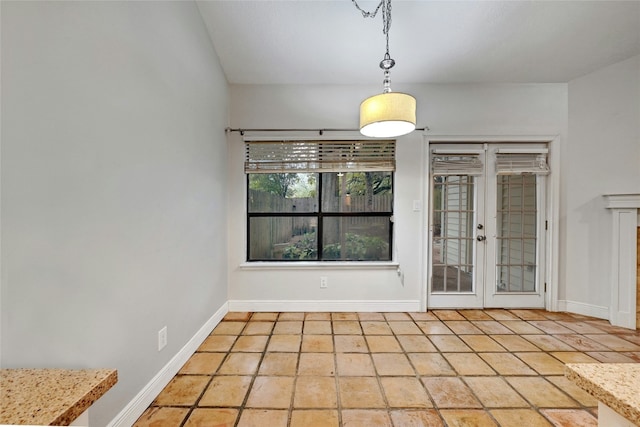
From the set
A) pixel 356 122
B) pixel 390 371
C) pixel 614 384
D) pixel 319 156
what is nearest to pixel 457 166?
pixel 356 122

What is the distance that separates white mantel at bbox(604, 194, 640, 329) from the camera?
2.56 metres

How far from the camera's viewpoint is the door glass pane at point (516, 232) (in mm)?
3066

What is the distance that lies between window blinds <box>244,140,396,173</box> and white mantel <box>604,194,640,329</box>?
89.3 inches

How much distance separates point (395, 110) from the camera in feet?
5.14

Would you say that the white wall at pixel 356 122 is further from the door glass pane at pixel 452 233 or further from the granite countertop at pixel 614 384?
the granite countertop at pixel 614 384

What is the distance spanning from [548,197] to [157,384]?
4128mm

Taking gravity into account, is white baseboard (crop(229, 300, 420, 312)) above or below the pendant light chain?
below

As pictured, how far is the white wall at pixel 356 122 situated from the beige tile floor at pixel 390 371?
33cm

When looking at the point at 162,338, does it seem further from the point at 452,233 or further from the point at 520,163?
the point at 520,163

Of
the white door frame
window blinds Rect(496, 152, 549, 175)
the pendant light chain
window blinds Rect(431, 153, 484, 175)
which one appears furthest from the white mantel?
the pendant light chain

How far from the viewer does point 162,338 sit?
1.71 meters

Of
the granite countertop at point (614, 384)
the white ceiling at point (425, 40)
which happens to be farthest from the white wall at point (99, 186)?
the granite countertop at point (614, 384)

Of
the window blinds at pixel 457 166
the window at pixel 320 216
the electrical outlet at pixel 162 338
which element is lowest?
the electrical outlet at pixel 162 338

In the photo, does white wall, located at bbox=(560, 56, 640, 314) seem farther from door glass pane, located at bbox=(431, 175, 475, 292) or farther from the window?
the window
